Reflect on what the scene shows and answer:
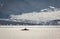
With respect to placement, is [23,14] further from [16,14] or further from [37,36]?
[37,36]

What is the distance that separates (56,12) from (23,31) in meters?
0.50

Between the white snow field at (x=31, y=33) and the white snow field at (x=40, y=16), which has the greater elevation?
the white snow field at (x=40, y=16)

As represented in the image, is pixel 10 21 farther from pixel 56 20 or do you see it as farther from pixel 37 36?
pixel 56 20

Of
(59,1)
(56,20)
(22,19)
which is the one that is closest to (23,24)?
(22,19)

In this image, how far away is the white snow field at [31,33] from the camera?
1829 mm

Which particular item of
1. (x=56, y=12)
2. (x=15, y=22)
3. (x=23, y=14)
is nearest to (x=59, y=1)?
(x=56, y=12)

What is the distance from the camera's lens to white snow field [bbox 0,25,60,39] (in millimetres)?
1829

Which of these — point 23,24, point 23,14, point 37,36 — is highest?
point 23,14

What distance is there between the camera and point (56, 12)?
185 cm

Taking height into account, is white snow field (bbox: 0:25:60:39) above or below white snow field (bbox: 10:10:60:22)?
below

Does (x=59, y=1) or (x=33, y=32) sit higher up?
(x=59, y=1)

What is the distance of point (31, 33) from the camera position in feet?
6.05

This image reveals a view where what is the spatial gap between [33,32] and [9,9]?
434mm

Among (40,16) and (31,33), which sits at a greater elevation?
(40,16)
